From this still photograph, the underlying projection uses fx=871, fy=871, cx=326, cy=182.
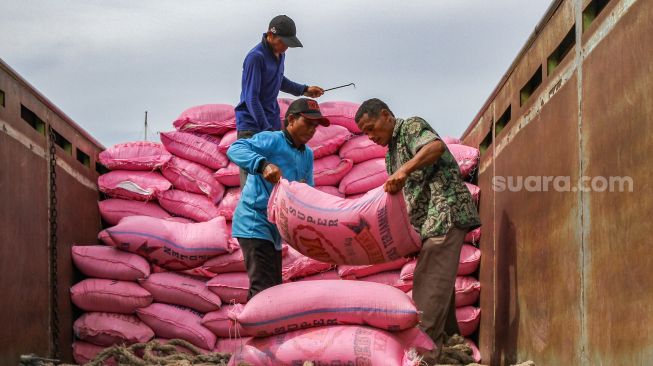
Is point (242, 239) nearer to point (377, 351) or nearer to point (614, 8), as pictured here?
point (377, 351)

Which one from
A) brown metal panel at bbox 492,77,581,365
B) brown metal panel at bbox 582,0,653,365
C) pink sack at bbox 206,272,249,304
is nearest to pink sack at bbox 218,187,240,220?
pink sack at bbox 206,272,249,304

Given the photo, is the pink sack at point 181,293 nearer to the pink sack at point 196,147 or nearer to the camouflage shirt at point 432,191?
the pink sack at point 196,147

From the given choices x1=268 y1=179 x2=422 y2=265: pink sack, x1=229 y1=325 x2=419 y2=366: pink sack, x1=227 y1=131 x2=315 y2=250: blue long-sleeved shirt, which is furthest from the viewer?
x1=227 y1=131 x2=315 y2=250: blue long-sleeved shirt

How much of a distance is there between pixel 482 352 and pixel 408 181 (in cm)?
121

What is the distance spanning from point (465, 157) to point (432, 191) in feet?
4.00

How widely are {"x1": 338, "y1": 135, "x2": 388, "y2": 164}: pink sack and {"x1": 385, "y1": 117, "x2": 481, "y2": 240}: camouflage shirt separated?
52.4 inches

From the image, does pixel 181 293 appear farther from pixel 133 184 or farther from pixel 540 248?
pixel 540 248

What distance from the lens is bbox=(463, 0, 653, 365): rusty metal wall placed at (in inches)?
97.2

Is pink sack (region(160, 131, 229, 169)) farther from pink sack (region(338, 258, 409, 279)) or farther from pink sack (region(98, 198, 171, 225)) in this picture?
pink sack (region(338, 258, 409, 279))

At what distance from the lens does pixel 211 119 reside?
5.65 meters

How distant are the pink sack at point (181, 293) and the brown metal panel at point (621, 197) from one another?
2.67 metres

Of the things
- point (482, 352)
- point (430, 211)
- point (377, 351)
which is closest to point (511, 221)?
point (430, 211)

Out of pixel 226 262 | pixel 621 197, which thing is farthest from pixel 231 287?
pixel 621 197

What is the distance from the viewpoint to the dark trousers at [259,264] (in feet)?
13.2
